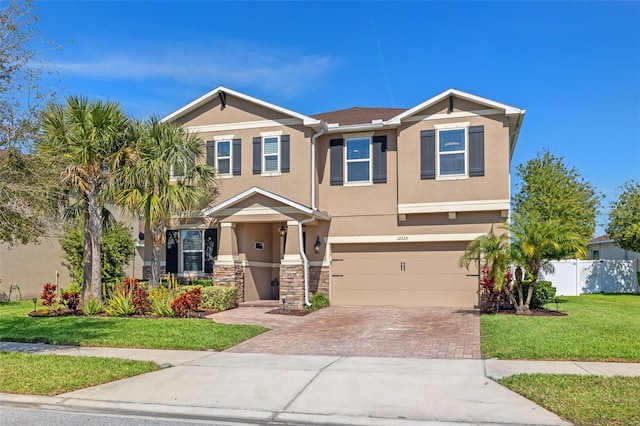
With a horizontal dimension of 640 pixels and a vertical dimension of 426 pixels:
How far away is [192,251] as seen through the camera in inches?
821

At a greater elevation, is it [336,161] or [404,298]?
[336,161]

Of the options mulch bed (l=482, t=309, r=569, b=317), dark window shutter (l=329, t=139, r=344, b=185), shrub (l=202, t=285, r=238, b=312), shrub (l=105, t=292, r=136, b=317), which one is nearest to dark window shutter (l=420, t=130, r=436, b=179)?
dark window shutter (l=329, t=139, r=344, b=185)

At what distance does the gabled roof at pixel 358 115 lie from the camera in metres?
20.6

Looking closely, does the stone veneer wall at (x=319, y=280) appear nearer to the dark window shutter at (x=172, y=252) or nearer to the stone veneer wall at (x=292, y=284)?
the stone veneer wall at (x=292, y=284)

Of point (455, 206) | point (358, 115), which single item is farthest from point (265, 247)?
point (455, 206)

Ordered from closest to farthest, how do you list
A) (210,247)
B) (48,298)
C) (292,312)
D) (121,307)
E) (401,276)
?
(121,307), (48,298), (292,312), (401,276), (210,247)

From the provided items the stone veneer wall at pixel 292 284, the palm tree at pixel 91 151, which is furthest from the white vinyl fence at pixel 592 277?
the palm tree at pixel 91 151

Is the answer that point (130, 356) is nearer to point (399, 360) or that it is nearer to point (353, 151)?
point (399, 360)

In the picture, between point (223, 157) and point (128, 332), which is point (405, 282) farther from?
point (128, 332)

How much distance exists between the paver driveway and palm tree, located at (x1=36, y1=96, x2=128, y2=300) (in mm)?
4496

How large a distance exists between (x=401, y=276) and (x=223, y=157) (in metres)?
7.64

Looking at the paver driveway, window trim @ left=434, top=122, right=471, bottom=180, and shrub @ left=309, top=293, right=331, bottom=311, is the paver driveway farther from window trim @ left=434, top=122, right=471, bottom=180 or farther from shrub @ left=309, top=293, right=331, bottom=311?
window trim @ left=434, top=122, right=471, bottom=180

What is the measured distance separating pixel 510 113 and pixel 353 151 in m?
5.36

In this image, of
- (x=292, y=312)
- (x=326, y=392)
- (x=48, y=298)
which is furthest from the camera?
(x=292, y=312)
